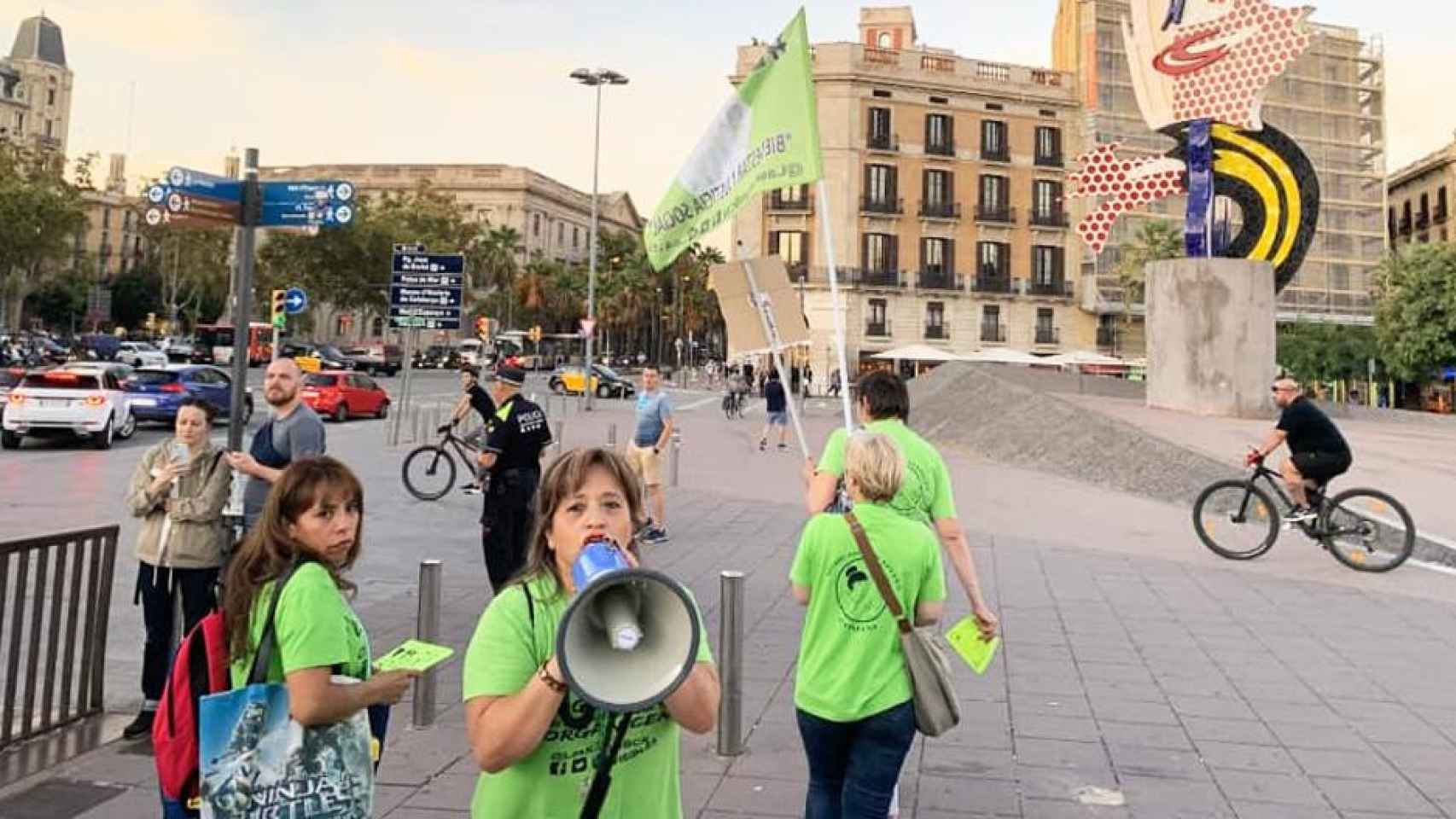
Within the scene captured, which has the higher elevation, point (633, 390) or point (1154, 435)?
point (633, 390)

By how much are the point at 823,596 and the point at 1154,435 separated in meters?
13.8

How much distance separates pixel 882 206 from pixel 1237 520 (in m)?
49.2

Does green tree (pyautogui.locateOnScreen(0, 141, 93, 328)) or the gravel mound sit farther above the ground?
green tree (pyautogui.locateOnScreen(0, 141, 93, 328))

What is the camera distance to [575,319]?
3625 inches

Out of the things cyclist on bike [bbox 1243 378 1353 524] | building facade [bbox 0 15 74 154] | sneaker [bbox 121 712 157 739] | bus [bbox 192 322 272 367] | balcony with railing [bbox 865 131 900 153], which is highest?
building facade [bbox 0 15 74 154]

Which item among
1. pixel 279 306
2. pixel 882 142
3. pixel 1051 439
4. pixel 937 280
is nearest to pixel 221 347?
pixel 279 306

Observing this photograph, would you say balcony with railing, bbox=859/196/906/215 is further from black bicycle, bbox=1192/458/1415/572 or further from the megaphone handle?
the megaphone handle

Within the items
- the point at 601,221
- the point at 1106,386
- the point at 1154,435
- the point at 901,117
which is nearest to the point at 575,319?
the point at 601,221

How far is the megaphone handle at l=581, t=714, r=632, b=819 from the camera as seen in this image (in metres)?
1.86

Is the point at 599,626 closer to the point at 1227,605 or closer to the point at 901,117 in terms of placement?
the point at 1227,605

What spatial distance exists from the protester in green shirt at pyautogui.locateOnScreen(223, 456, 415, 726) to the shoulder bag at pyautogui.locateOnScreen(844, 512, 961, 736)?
1398 millimetres

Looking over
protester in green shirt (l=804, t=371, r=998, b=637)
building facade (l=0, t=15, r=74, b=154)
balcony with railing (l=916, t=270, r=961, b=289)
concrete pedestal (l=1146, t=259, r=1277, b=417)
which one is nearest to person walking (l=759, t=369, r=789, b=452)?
concrete pedestal (l=1146, t=259, r=1277, b=417)

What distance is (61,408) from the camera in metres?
17.5

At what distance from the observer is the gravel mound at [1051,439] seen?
14.4 m
